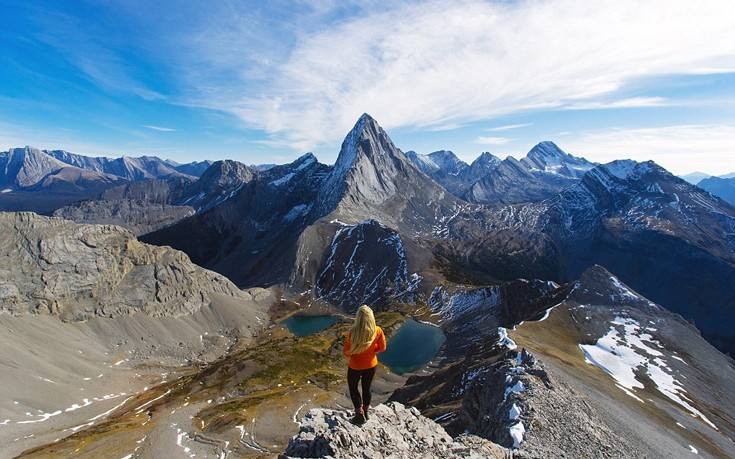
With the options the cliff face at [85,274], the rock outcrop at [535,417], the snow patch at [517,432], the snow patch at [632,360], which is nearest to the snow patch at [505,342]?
the snow patch at [632,360]

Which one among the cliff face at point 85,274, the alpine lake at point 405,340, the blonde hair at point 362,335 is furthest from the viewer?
the alpine lake at point 405,340

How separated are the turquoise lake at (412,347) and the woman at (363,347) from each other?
11380cm

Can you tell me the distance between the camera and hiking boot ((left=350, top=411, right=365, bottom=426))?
18.3m

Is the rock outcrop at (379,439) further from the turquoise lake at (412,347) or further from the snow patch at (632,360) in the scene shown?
the turquoise lake at (412,347)

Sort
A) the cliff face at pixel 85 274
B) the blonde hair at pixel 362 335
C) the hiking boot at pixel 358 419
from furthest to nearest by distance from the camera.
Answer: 1. the cliff face at pixel 85 274
2. the hiking boot at pixel 358 419
3. the blonde hair at pixel 362 335

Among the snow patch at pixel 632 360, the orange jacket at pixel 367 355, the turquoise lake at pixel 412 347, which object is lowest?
the turquoise lake at pixel 412 347

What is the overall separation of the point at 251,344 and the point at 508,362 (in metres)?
128

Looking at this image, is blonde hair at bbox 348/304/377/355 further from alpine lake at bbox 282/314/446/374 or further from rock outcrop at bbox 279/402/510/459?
alpine lake at bbox 282/314/446/374

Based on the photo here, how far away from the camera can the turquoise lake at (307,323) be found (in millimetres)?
171375

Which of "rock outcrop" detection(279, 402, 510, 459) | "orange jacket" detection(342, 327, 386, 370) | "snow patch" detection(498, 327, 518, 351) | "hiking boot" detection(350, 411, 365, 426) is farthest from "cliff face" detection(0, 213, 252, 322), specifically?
"orange jacket" detection(342, 327, 386, 370)

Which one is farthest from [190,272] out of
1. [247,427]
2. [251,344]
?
[247,427]

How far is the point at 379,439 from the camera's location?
18828 mm

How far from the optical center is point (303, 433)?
18172mm

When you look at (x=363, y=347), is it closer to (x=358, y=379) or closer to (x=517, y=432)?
(x=358, y=379)
